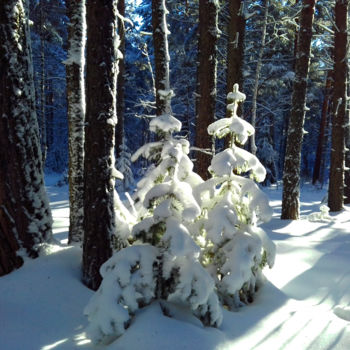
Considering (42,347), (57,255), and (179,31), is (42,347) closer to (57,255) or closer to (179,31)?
(57,255)

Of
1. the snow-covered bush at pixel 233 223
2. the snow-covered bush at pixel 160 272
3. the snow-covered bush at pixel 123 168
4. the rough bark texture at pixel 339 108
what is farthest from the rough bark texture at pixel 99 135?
the snow-covered bush at pixel 123 168

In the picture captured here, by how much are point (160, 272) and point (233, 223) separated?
119 cm

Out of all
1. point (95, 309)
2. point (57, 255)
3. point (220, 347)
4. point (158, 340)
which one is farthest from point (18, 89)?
point (220, 347)

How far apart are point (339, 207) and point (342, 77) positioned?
194 inches

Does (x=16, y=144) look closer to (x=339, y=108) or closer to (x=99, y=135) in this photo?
(x=99, y=135)

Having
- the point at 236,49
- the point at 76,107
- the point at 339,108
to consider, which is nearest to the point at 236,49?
the point at 236,49

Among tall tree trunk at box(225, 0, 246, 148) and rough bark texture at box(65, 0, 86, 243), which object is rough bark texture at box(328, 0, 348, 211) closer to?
tall tree trunk at box(225, 0, 246, 148)

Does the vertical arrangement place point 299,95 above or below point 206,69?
below

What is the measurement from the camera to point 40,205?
4461 mm

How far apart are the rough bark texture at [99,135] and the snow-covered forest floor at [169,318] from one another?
0.47 m

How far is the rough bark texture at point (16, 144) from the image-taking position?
13.6 ft

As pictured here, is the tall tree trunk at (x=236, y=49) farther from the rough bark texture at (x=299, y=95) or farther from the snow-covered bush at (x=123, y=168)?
the snow-covered bush at (x=123, y=168)

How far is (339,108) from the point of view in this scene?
12.9 metres

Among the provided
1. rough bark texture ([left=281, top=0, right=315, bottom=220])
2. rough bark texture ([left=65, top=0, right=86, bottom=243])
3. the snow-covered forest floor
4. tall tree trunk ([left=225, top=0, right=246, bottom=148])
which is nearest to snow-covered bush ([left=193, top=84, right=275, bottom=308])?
the snow-covered forest floor
